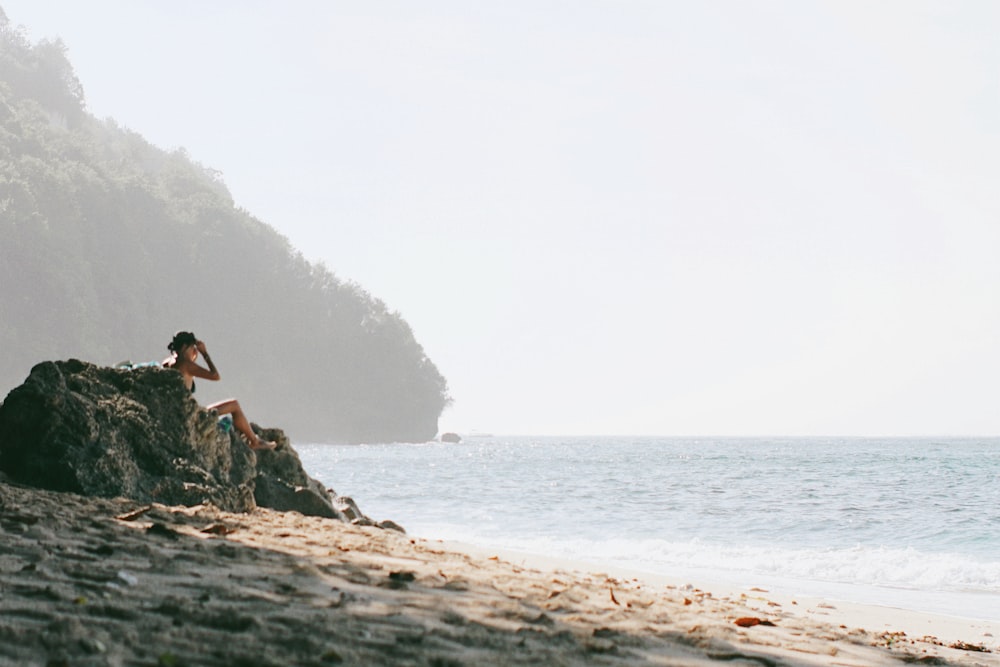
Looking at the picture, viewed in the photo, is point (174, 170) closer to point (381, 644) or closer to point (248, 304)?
point (248, 304)

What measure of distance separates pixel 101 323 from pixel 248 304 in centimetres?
1911

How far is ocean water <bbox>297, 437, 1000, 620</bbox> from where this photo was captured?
12859 mm

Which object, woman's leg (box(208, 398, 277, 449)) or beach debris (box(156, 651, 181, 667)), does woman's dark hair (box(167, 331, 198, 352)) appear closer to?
woman's leg (box(208, 398, 277, 449))

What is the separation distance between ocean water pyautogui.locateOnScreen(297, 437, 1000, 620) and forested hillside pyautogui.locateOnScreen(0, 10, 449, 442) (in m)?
30.4

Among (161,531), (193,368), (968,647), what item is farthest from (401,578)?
(193,368)

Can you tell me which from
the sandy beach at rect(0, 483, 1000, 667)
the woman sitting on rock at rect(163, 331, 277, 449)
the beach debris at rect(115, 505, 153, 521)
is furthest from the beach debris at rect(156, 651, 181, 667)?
the woman sitting on rock at rect(163, 331, 277, 449)

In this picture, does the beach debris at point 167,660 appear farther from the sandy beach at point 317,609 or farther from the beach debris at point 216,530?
the beach debris at point 216,530

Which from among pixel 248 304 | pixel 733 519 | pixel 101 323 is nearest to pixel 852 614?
pixel 733 519

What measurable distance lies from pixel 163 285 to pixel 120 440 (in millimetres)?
69801

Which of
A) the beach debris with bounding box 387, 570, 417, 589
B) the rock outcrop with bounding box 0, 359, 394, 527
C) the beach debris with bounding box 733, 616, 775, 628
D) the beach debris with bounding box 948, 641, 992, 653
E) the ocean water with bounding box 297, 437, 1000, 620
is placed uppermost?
the rock outcrop with bounding box 0, 359, 394, 527

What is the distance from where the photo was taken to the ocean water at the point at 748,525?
1286 cm

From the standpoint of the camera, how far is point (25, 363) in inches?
2206

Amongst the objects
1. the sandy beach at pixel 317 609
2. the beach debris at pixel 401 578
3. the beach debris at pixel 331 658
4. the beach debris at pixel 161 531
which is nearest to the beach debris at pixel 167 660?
the sandy beach at pixel 317 609

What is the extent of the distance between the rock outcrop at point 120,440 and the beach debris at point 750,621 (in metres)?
4.39
